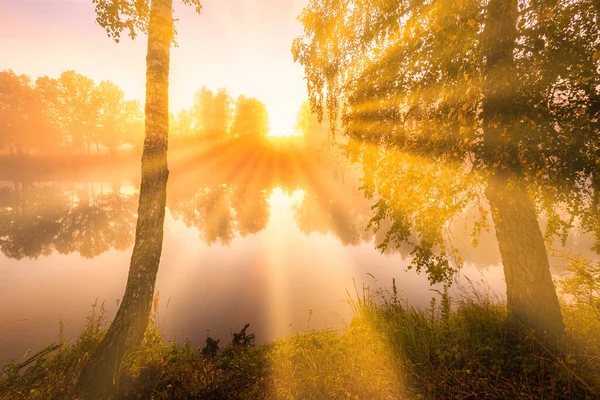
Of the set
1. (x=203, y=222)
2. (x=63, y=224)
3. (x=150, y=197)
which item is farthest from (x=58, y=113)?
(x=150, y=197)

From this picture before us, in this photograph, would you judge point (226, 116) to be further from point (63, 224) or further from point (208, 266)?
point (208, 266)

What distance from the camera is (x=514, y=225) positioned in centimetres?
409

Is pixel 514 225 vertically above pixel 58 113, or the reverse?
pixel 58 113

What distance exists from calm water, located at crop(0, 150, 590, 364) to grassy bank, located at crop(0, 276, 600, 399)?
6.43 ft

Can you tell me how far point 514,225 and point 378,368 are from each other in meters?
3.29

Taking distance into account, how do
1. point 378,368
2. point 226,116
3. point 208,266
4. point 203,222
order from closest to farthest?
point 378,368 < point 208,266 < point 203,222 < point 226,116

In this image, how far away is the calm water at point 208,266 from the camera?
266 inches

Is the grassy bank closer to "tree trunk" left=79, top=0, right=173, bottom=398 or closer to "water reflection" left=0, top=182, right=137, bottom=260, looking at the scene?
"tree trunk" left=79, top=0, right=173, bottom=398

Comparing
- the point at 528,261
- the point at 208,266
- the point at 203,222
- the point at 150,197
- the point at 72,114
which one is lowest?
the point at 208,266

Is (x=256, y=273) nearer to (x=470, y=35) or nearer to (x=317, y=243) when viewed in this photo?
(x=317, y=243)

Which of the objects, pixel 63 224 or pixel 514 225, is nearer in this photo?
pixel 514 225

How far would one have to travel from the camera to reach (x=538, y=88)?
3014 millimetres

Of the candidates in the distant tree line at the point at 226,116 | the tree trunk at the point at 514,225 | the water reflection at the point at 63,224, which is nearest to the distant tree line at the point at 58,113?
the distant tree line at the point at 226,116

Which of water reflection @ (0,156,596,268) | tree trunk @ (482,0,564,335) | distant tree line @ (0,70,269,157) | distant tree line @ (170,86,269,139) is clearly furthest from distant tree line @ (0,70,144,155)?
tree trunk @ (482,0,564,335)
